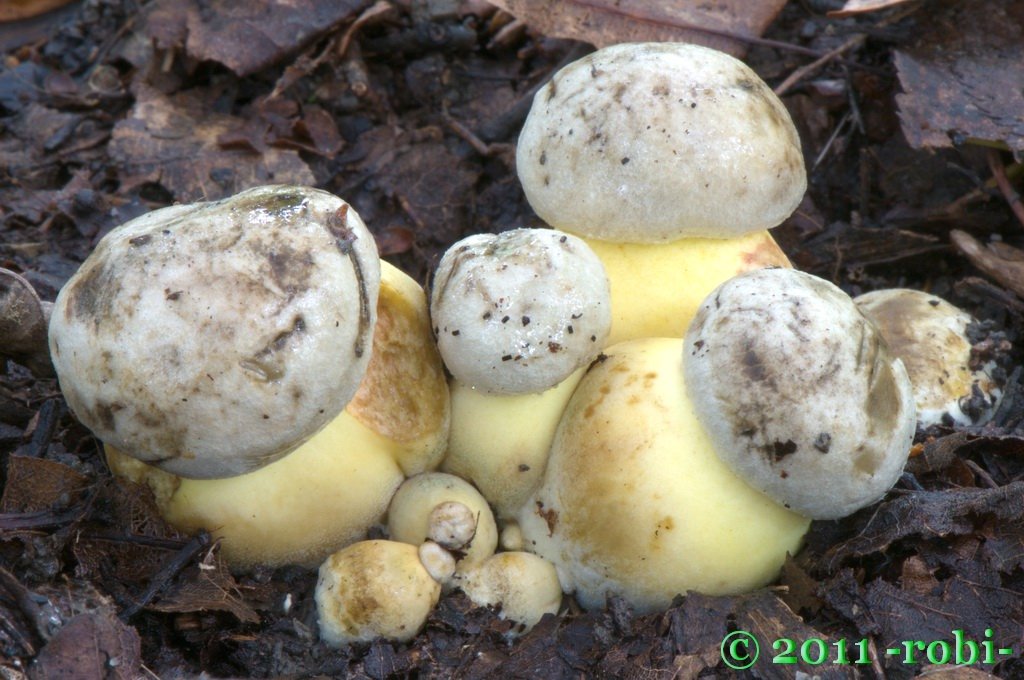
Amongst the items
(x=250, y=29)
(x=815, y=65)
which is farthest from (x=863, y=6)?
(x=250, y=29)

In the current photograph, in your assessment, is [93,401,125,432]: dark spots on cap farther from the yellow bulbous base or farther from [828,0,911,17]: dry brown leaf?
[828,0,911,17]: dry brown leaf

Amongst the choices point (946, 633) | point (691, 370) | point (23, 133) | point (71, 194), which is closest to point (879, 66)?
point (691, 370)

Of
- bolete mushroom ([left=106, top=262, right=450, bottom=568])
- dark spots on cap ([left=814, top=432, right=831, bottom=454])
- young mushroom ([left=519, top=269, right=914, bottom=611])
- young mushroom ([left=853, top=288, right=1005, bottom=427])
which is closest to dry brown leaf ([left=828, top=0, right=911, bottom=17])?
young mushroom ([left=853, top=288, right=1005, bottom=427])

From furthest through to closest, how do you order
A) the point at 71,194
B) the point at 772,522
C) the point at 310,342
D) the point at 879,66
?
the point at 879,66
the point at 71,194
the point at 772,522
the point at 310,342

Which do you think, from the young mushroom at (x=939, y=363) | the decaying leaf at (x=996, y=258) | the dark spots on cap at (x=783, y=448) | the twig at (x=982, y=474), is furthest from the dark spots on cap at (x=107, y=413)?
the decaying leaf at (x=996, y=258)

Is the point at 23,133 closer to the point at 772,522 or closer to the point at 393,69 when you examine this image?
the point at 393,69

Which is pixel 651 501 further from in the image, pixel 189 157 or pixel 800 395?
pixel 189 157

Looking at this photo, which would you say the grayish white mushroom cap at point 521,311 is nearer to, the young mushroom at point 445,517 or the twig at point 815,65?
the young mushroom at point 445,517
